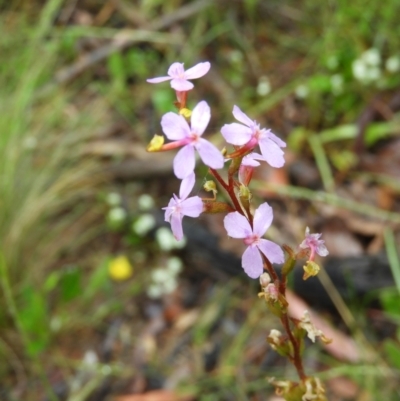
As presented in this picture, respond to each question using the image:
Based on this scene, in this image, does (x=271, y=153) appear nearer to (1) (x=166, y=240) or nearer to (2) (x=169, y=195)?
(1) (x=166, y=240)

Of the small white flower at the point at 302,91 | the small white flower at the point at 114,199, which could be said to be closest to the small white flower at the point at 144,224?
the small white flower at the point at 114,199

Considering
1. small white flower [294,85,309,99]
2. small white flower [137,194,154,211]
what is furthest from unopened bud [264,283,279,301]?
small white flower [294,85,309,99]

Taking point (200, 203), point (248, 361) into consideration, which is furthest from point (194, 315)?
point (200, 203)

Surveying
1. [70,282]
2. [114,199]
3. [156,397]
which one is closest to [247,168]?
[70,282]

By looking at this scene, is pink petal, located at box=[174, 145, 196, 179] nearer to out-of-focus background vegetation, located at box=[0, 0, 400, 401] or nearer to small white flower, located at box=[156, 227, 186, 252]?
out-of-focus background vegetation, located at box=[0, 0, 400, 401]

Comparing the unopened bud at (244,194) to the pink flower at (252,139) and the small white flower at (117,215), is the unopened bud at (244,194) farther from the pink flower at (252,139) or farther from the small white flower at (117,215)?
the small white flower at (117,215)

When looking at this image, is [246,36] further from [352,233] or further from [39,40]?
[352,233]
